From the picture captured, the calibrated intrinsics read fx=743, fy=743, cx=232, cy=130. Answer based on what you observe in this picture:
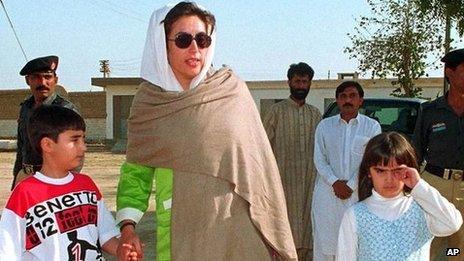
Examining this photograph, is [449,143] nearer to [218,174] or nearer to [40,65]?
[218,174]

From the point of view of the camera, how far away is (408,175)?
3.38 metres

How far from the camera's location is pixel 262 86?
106ft

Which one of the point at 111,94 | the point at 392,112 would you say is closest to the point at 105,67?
the point at 111,94

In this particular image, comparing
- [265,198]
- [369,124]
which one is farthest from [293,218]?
[265,198]

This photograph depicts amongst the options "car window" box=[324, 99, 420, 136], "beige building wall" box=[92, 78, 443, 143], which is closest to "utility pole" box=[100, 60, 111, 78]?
"beige building wall" box=[92, 78, 443, 143]

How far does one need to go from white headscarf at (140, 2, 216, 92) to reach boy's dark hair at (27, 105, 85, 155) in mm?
569

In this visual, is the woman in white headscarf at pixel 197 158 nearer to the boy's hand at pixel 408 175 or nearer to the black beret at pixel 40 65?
the boy's hand at pixel 408 175

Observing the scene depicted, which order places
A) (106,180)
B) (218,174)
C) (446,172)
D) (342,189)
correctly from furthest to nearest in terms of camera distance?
1. (106,180)
2. (342,189)
3. (446,172)
4. (218,174)

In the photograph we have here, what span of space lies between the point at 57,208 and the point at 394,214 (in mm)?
1531

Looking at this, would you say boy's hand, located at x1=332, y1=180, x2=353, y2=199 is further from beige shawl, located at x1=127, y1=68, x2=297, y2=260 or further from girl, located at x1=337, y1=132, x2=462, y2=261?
beige shawl, located at x1=127, y1=68, x2=297, y2=260

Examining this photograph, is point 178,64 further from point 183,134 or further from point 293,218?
point 293,218

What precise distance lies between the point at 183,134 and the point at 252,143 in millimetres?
274

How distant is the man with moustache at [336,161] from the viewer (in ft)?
19.0

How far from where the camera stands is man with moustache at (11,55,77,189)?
5.52 metres
